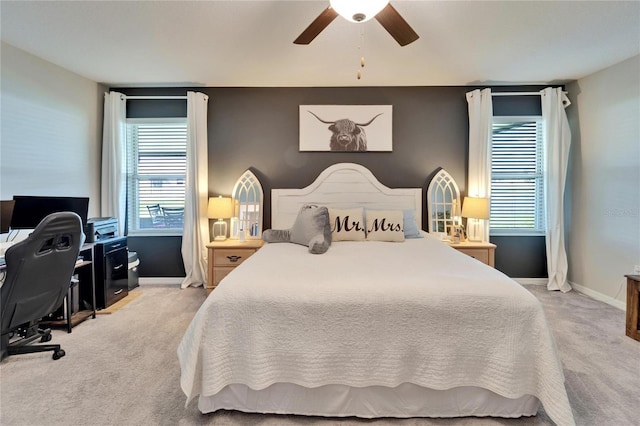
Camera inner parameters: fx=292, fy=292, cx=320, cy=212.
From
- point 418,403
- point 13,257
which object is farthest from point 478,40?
point 13,257

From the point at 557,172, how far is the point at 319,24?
354cm

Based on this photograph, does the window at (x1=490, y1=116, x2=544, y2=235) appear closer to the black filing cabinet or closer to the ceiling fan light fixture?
the ceiling fan light fixture

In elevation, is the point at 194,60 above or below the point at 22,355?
above

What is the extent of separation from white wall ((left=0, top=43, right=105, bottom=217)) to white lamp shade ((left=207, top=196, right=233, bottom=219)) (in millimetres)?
1596

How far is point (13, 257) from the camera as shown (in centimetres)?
179

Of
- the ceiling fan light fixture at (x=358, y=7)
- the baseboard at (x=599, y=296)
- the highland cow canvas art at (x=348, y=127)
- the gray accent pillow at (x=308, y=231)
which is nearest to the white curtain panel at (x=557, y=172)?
the baseboard at (x=599, y=296)

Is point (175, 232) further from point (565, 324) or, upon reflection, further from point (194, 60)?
point (565, 324)

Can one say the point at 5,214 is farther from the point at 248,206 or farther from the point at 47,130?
the point at 248,206

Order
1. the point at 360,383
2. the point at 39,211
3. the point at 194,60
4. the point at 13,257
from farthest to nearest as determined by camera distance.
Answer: the point at 194,60 < the point at 39,211 < the point at 13,257 < the point at 360,383

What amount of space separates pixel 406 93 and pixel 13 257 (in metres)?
4.08

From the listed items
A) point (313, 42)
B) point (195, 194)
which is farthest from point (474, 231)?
point (195, 194)

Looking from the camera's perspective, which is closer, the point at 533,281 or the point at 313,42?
the point at 313,42

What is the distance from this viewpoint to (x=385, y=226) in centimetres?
308

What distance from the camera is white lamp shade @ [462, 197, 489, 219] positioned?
3.43 metres
